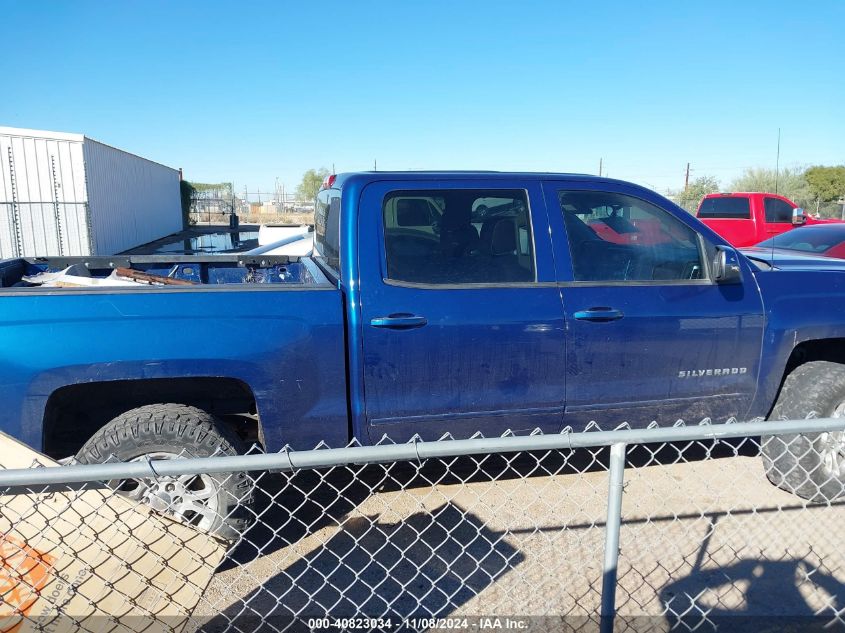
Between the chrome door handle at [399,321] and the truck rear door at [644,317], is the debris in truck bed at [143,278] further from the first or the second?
the truck rear door at [644,317]

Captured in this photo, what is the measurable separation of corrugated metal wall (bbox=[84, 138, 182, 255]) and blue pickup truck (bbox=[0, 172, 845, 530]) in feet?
49.8

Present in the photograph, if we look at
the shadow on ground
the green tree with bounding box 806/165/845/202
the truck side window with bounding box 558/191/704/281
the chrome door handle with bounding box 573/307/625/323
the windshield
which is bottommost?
the shadow on ground

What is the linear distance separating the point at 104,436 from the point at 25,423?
0.36 metres

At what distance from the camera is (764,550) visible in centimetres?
311

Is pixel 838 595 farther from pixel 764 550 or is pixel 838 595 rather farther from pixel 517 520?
pixel 517 520

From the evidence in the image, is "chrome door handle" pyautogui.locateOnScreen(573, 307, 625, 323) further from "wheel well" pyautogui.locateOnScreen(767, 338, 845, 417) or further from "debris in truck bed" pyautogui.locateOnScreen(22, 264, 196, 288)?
"debris in truck bed" pyautogui.locateOnScreen(22, 264, 196, 288)

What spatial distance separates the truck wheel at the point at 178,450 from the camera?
2.79 metres

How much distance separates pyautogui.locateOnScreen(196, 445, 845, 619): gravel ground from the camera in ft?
9.05

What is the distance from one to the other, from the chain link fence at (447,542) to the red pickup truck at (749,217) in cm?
1037

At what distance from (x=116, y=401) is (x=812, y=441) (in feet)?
12.3

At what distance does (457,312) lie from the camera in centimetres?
311

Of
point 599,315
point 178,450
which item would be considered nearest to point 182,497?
point 178,450

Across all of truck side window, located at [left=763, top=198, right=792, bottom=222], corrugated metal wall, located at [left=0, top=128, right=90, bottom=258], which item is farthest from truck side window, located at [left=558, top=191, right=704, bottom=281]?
corrugated metal wall, located at [left=0, top=128, right=90, bottom=258]

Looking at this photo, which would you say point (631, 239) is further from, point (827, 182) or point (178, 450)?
point (827, 182)
